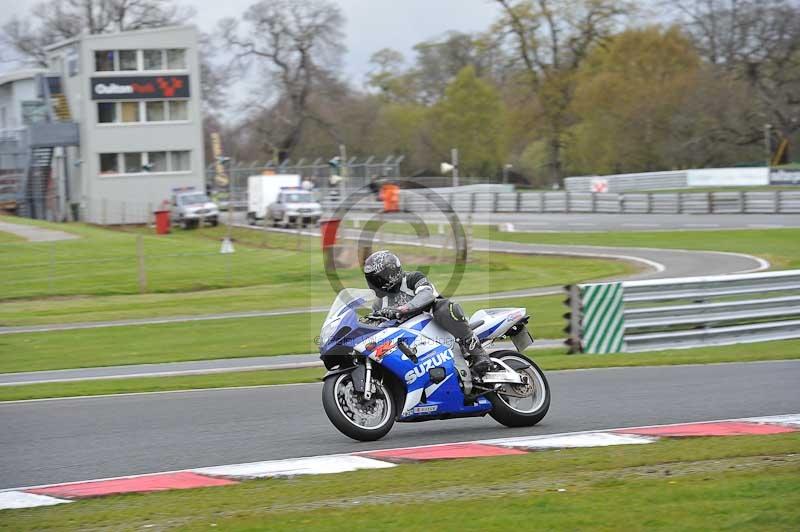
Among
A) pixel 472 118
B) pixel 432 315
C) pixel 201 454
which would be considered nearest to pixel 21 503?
pixel 201 454

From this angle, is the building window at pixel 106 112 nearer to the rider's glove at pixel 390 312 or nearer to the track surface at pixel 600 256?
the track surface at pixel 600 256

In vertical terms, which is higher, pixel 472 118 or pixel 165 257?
pixel 472 118

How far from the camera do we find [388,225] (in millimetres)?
22422

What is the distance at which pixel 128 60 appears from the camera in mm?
63969

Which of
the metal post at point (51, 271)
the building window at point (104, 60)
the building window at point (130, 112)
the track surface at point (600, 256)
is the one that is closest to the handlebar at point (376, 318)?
the track surface at point (600, 256)

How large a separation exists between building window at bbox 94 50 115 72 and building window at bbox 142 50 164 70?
6.72 feet

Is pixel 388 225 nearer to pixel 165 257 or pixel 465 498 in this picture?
pixel 165 257

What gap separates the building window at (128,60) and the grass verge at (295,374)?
51.6m

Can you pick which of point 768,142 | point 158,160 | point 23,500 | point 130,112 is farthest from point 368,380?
point 768,142

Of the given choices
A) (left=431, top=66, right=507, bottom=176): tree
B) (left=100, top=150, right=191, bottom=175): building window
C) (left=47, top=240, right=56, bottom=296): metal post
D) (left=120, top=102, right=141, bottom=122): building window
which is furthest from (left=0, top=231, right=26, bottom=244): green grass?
(left=431, top=66, right=507, bottom=176): tree

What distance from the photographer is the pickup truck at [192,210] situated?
5506cm

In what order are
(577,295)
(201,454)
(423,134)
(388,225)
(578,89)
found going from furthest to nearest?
(423,134)
(578,89)
(388,225)
(577,295)
(201,454)

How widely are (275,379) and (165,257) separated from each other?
731 inches

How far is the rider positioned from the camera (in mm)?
8969
